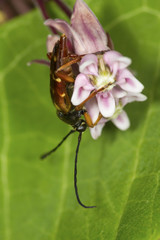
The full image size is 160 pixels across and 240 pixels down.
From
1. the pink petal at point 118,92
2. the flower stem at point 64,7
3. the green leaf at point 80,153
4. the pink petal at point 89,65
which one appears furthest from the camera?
the flower stem at point 64,7

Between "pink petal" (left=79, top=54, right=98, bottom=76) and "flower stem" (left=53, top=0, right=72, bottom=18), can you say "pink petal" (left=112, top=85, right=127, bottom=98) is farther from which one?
"flower stem" (left=53, top=0, right=72, bottom=18)

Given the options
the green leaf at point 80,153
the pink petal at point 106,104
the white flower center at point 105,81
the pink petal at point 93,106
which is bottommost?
the green leaf at point 80,153

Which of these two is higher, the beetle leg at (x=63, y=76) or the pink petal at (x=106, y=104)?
the beetle leg at (x=63, y=76)

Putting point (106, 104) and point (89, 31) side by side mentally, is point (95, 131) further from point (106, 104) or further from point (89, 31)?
point (89, 31)

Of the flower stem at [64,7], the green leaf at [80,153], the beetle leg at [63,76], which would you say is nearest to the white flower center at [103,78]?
the beetle leg at [63,76]

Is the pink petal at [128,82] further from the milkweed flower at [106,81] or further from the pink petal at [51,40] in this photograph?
the pink petal at [51,40]

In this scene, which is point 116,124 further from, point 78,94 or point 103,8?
point 103,8

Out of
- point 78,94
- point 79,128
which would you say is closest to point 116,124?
point 79,128
